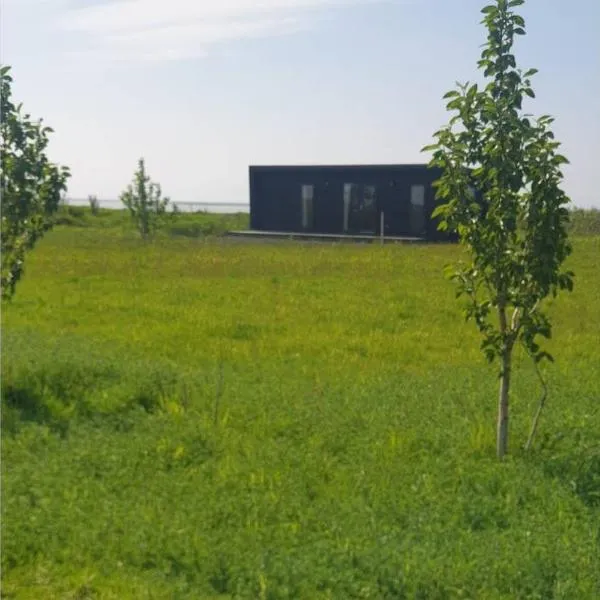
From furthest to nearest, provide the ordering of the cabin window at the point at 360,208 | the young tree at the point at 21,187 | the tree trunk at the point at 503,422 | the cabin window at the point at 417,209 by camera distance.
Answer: the cabin window at the point at 360,208 → the cabin window at the point at 417,209 → the young tree at the point at 21,187 → the tree trunk at the point at 503,422

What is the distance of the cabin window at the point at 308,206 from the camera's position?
150 feet

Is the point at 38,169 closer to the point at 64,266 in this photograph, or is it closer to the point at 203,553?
the point at 203,553

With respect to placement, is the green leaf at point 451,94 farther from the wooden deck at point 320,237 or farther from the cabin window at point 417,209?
the cabin window at point 417,209

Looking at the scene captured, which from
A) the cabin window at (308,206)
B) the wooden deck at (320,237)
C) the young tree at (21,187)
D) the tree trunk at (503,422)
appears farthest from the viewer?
the cabin window at (308,206)

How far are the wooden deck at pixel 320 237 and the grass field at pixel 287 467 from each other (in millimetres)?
26012

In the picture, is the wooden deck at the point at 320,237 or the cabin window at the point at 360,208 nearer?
the wooden deck at the point at 320,237

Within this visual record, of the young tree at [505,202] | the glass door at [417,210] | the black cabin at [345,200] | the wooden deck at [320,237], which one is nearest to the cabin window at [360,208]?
the black cabin at [345,200]

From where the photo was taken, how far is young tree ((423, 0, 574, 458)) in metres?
7.28

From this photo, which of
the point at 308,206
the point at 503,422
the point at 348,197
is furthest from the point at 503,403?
the point at 308,206

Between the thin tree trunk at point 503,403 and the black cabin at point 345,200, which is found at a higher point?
the black cabin at point 345,200

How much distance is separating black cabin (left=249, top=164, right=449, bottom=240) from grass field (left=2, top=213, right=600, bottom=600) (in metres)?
28.3

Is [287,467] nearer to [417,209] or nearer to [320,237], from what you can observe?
[417,209]

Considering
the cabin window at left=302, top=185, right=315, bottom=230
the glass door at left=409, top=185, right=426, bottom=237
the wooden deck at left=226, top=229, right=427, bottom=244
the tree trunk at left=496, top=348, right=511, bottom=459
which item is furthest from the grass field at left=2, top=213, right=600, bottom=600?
the cabin window at left=302, top=185, right=315, bottom=230

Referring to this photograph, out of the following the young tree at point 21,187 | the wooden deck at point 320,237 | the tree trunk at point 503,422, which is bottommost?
the tree trunk at point 503,422
